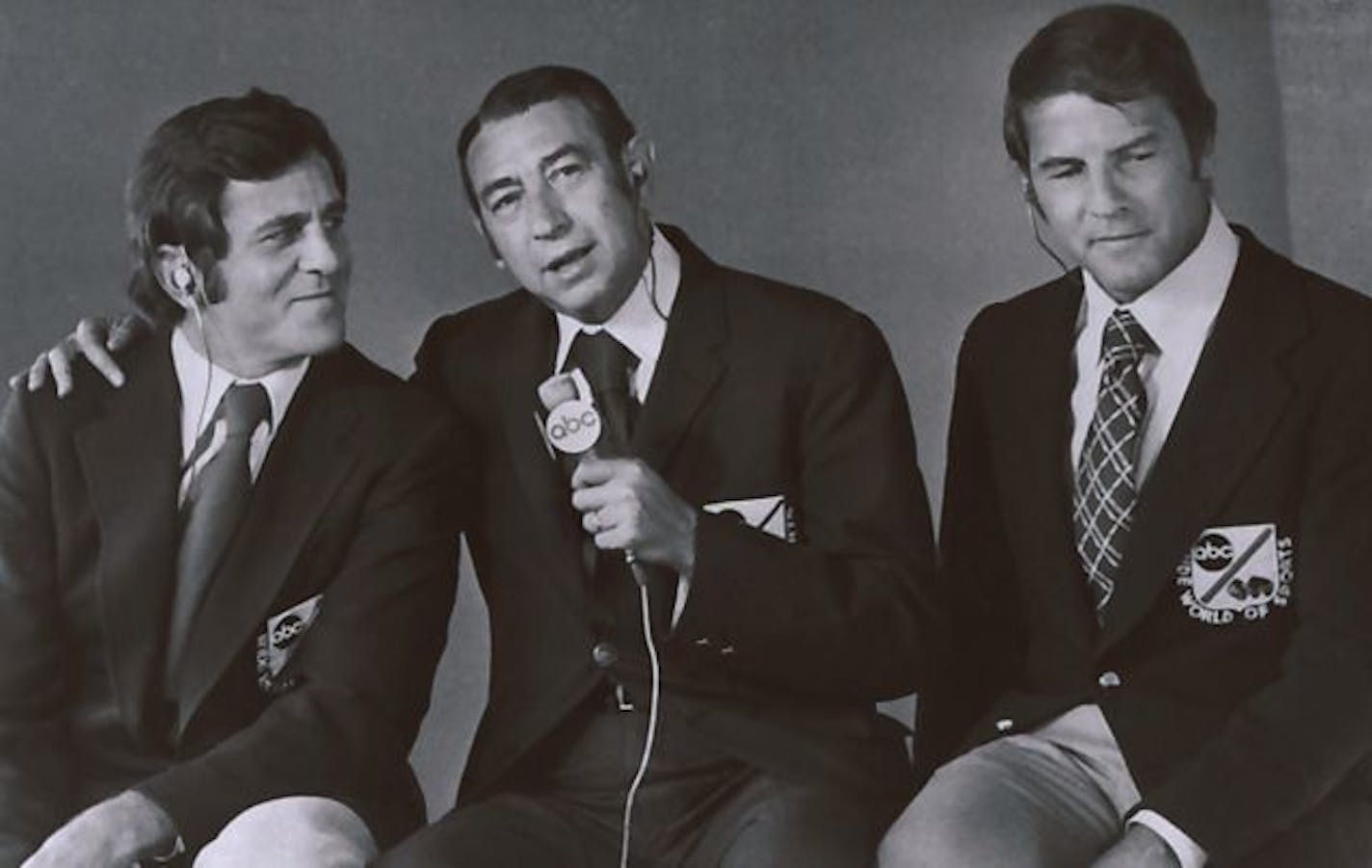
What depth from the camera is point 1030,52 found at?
228cm

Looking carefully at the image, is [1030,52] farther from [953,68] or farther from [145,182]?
[145,182]

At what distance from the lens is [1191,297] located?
85.2 inches

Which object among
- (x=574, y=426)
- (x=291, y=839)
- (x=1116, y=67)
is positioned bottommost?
(x=291, y=839)

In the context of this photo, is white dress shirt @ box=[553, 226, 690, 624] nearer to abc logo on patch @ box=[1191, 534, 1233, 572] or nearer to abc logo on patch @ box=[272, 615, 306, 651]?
abc logo on patch @ box=[272, 615, 306, 651]

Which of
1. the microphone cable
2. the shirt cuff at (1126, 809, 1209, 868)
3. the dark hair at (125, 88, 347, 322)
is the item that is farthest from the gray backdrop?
the shirt cuff at (1126, 809, 1209, 868)

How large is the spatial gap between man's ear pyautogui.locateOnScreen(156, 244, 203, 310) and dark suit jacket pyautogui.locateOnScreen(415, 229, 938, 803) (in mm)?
321

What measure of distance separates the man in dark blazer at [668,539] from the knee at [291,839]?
48mm

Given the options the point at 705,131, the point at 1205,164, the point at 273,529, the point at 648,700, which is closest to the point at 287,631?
the point at 273,529

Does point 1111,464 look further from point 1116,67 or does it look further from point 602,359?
point 602,359

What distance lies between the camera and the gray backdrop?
7.77 feet

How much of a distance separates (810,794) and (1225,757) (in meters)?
0.41

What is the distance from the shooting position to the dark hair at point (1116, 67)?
2176 millimetres

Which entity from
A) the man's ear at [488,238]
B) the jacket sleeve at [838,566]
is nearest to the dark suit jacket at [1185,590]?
the jacket sleeve at [838,566]

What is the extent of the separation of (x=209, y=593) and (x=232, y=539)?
0.06 m
